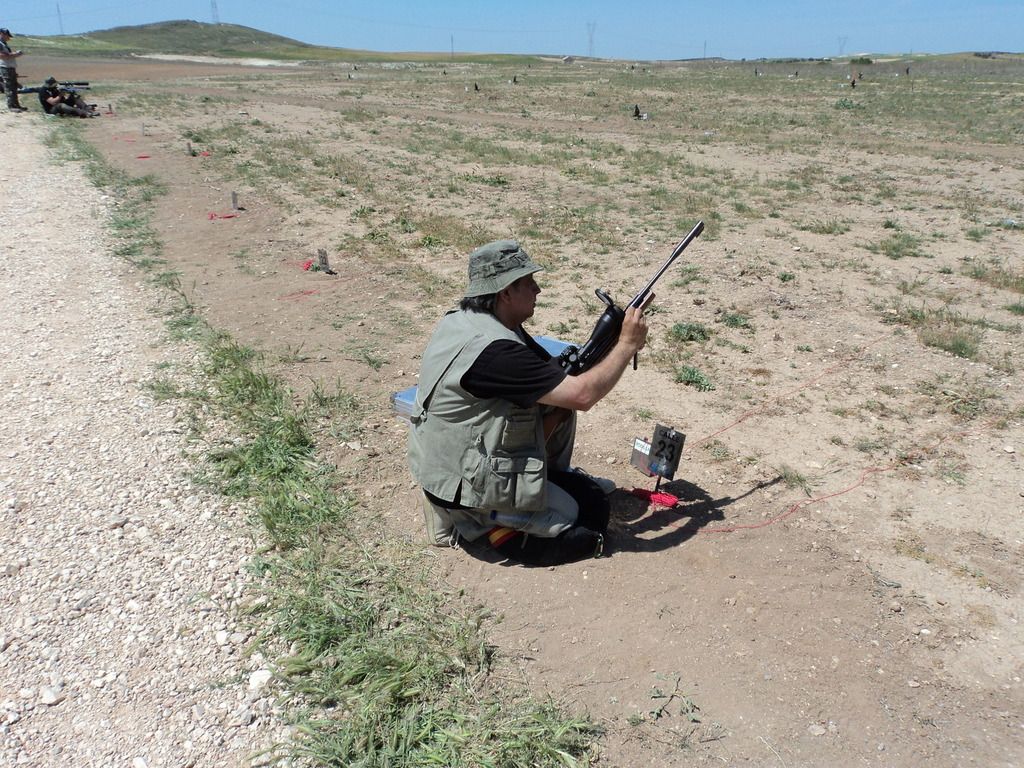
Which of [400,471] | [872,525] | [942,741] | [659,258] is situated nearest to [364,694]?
[400,471]

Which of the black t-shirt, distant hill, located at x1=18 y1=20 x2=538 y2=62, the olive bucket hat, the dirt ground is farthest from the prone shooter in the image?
distant hill, located at x1=18 y1=20 x2=538 y2=62

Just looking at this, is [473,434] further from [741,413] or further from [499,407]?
[741,413]

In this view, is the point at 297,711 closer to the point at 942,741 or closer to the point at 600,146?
the point at 942,741

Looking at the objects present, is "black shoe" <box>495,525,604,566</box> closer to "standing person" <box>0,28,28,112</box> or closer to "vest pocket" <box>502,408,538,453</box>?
"vest pocket" <box>502,408,538,453</box>

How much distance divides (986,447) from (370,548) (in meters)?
3.99

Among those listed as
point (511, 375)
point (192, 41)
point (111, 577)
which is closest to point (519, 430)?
point (511, 375)

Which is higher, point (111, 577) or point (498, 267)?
point (498, 267)

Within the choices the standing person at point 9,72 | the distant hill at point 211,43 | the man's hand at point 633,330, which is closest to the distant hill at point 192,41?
the distant hill at point 211,43

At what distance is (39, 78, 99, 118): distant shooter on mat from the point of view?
76.7 feet

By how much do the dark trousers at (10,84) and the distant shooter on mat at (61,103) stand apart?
52.7 inches

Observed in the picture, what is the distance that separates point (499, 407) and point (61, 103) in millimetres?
26016

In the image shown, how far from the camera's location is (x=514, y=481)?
3408mm

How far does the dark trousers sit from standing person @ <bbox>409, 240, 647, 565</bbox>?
27.7 meters

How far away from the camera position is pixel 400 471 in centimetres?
465
